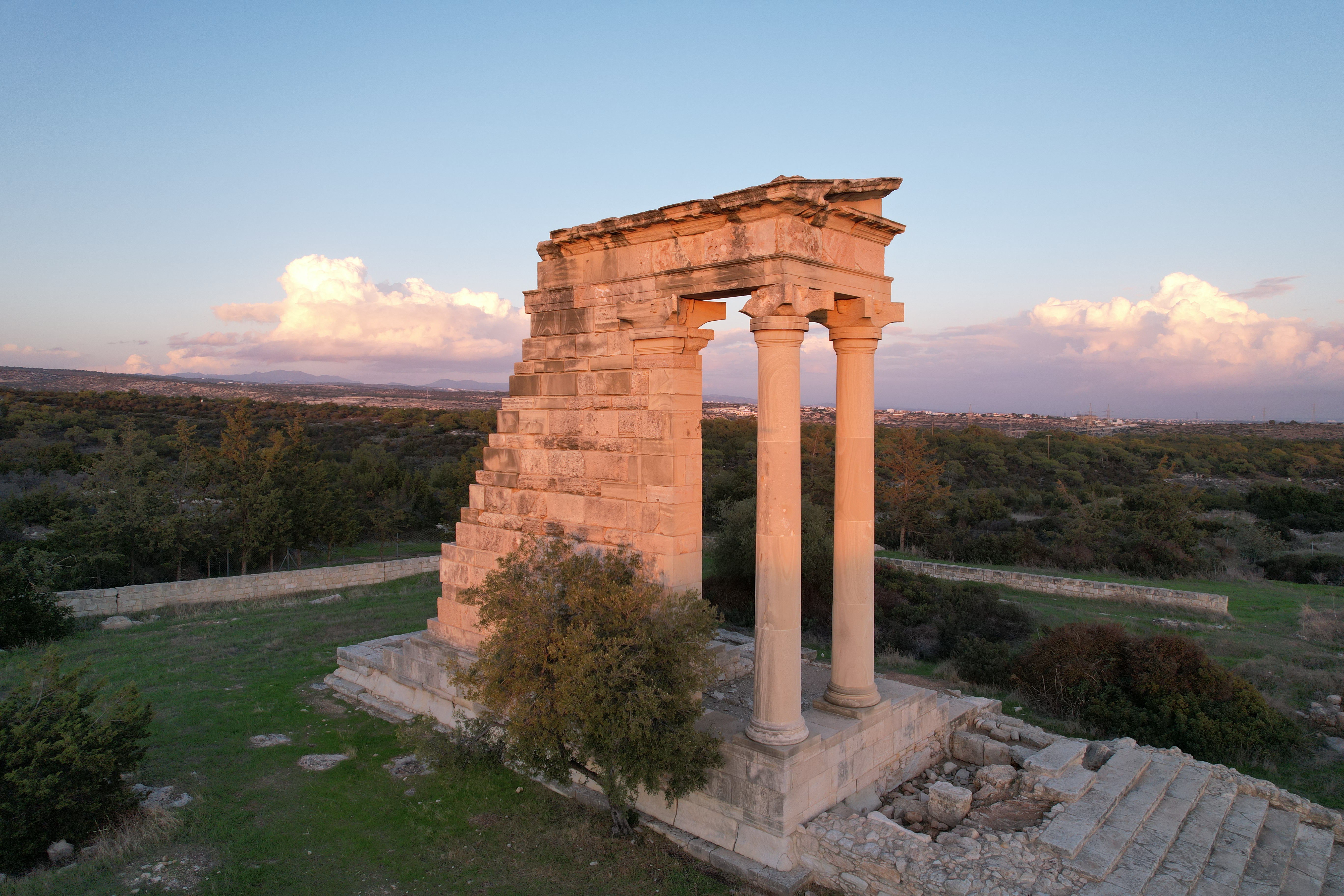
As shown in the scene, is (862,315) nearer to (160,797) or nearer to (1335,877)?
(1335,877)

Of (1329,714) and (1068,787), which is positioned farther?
(1329,714)

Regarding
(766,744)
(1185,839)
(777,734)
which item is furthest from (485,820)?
(1185,839)

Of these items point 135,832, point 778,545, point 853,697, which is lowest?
point 135,832

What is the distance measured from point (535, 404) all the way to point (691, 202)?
3.28 m

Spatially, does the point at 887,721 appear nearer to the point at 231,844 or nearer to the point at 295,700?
the point at 231,844

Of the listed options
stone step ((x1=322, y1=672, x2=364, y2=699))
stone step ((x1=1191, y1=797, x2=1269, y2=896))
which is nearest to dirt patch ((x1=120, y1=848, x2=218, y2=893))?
stone step ((x1=322, y1=672, x2=364, y2=699))

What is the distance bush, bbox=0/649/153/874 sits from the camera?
6.18 meters

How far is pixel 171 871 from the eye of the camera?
19.9ft

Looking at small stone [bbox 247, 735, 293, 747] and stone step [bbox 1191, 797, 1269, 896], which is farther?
small stone [bbox 247, 735, 293, 747]

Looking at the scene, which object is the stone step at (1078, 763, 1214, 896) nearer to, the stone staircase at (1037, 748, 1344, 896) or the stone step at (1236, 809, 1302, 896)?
the stone staircase at (1037, 748, 1344, 896)

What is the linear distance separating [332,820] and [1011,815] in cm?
688

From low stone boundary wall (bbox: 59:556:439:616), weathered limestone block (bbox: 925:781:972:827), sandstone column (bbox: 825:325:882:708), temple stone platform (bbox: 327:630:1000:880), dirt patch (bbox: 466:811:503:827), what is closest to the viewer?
temple stone platform (bbox: 327:630:1000:880)

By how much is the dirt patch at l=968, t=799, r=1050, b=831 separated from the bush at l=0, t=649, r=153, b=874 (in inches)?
333

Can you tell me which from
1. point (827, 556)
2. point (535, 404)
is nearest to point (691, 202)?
point (535, 404)
